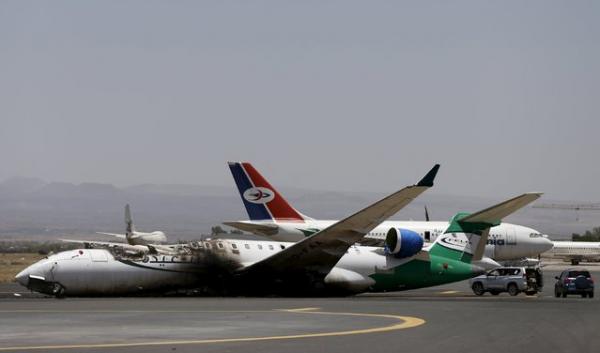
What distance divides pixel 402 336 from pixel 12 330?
8295 millimetres

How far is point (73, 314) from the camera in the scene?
2744 cm

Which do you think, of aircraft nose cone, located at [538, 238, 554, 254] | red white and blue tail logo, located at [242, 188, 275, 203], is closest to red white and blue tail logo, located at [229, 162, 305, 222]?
red white and blue tail logo, located at [242, 188, 275, 203]

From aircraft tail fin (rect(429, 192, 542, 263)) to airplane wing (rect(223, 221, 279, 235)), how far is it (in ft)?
67.4

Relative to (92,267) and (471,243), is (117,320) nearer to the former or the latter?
(92,267)

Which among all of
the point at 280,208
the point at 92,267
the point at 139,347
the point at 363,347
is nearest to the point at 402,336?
the point at 363,347

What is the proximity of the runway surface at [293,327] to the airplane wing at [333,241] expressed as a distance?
5552 mm

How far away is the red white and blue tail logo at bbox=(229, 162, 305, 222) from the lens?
64688mm

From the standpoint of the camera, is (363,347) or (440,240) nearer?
(363,347)

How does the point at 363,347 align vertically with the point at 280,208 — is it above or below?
below

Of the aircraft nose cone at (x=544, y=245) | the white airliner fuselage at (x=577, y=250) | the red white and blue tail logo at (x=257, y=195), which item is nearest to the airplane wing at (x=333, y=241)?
the red white and blue tail logo at (x=257, y=195)

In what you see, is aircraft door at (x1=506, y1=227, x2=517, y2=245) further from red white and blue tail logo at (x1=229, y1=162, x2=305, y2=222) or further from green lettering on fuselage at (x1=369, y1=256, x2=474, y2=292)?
green lettering on fuselage at (x1=369, y1=256, x2=474, y2=292)

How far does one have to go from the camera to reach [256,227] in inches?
2500

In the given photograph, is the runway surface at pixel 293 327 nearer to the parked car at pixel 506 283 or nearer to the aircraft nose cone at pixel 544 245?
the parked car at pixel 506 283

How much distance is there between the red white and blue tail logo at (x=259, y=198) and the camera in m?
64.7
